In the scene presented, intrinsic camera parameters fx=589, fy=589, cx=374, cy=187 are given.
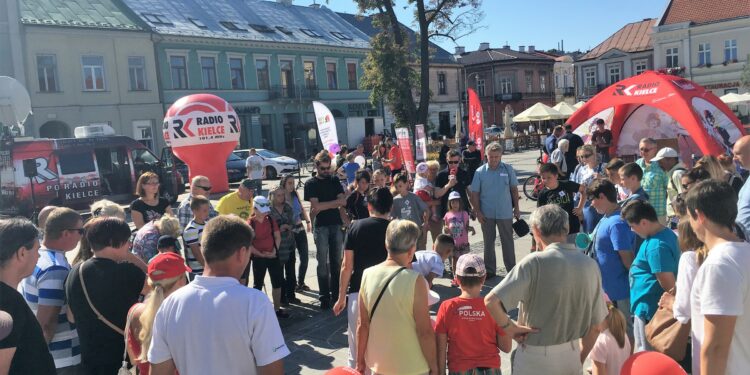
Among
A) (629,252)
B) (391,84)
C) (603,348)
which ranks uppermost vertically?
(391,84)

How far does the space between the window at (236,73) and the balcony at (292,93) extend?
6.45ft

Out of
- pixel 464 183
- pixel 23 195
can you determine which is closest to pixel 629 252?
pixel 464 183

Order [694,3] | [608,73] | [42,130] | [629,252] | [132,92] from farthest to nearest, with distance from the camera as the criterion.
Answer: [608,73] < [694,3] < [132,92] < [42,130] < [629,252]

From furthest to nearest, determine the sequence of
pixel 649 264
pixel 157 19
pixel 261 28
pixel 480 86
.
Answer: pixel 480 86, pixel 261 28, pixel 157 19, pixel 649 264

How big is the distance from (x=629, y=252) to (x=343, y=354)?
8.81 feet

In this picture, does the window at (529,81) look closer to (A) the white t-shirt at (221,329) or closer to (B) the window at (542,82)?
(B) the window at (542,82)

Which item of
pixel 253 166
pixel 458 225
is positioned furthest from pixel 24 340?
pixel 253 166

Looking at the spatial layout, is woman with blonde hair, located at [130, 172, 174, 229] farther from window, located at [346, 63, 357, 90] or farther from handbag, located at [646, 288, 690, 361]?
window, located at [346, 63, 357, 90]

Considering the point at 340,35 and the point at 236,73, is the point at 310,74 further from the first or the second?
the point at 236,73

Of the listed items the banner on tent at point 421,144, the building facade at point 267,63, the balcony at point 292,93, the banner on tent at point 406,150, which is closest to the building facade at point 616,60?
the building facade at point 267,63

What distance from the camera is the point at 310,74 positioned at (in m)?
38.9

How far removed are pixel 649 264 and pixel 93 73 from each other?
99.9 feet

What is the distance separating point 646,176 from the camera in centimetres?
732

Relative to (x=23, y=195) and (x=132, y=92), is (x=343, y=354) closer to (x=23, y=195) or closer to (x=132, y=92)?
(x=23, y=195)
